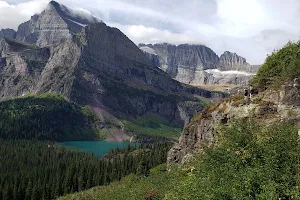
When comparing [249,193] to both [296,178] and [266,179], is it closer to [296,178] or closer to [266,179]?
[266,179]

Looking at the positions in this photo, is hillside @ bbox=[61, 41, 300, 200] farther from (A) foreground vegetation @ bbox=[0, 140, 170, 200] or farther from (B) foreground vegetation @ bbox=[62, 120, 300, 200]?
(A) foreground vegetation @ bbox=[0, 140, 170, 200]

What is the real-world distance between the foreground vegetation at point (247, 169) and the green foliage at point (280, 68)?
19.8m

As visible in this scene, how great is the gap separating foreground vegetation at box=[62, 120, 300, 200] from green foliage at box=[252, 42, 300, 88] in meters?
19.8

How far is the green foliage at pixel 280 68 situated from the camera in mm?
58094

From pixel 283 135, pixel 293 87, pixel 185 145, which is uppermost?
pixel 293 87

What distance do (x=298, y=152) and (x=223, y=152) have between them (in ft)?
32.2

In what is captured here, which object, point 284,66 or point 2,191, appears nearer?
point 284,66

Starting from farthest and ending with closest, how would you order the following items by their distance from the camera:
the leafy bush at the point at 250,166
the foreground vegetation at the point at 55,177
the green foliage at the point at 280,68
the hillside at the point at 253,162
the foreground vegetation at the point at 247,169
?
the foreground vegetation at the point at 55,177, the green foliage at the point at 280,68, the hillside at the point at 253,162, the foreground vegetation at the point at 247,169, the leafy bush at the point at 250,166

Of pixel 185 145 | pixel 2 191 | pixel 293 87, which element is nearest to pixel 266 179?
pixel 293 87

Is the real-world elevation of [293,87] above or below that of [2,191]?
above

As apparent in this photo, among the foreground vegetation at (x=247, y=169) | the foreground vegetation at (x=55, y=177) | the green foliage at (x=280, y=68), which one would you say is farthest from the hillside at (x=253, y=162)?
the foreground vegetation at (x=55, y=177)

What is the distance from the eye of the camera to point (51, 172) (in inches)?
7116

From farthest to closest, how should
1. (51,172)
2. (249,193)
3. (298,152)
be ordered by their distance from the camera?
1. (51,172)
2. (298,152)
3. (249,193)

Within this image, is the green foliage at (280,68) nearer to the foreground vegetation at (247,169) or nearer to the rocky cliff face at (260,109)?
the rocky cliff face at (260,109)
